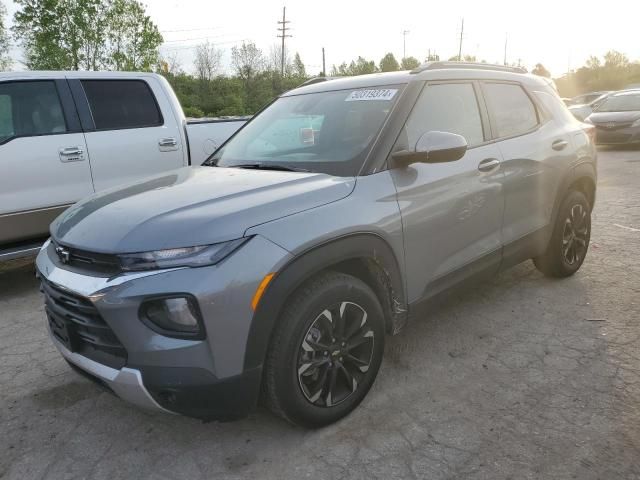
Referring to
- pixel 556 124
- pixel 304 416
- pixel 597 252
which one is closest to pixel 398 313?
pixel 304 416

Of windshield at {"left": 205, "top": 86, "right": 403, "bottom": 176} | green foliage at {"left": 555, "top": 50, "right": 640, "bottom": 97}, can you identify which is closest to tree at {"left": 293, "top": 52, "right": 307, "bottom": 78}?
green foliage at {"left": 555, "top": 50, "right": 640, "bottom": 97}

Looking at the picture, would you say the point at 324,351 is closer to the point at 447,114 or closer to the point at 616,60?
the point at 447,114

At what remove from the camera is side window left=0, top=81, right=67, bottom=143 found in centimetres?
476

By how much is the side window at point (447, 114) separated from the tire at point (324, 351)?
101cm

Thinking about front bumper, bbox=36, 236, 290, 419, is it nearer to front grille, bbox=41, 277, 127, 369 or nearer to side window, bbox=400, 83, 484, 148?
front grille, bbox=41, 277, 127, 369

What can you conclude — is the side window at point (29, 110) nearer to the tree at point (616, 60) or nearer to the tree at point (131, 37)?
the tree at point (131, 37)

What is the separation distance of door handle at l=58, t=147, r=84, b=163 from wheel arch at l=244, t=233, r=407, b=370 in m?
3.40

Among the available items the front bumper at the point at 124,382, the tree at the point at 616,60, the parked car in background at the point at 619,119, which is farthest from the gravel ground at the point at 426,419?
the tree at the point at 616,60

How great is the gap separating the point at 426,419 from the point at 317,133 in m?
1.76

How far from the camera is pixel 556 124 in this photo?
13.9 feet

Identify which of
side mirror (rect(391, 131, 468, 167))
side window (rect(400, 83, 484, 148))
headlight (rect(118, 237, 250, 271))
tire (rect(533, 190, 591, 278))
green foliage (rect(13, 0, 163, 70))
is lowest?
tire (rect(533, 190, 591, 278))

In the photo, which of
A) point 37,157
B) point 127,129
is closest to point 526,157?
point 127,129

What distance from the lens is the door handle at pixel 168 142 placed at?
18.2ft

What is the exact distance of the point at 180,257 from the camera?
2143 millimetres
